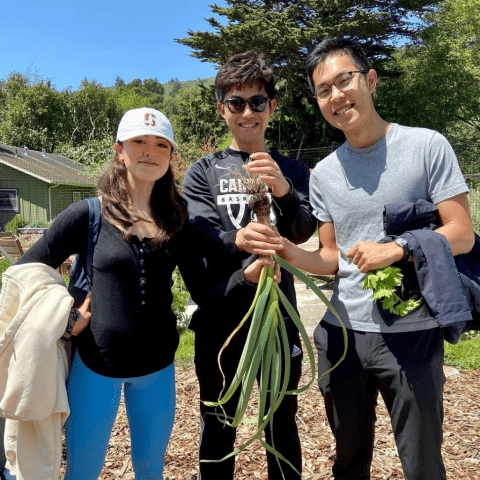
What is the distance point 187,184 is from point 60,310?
0.97 meters

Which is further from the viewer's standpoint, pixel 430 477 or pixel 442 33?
pixel 442 33

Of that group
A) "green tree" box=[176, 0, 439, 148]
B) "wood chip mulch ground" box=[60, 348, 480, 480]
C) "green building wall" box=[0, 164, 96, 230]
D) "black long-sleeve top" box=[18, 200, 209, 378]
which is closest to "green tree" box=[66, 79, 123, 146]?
"green building wall" box=[0, 164, 96, 230]

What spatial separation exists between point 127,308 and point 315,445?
2183mm

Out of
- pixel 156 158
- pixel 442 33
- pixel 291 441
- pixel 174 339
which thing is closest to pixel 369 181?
pixel 156 158

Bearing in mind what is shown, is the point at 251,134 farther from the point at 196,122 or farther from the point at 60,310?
the point at 196,122

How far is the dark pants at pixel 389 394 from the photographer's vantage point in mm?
1966

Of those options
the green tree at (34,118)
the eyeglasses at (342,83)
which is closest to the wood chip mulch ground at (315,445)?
the eyeglasses at (342,83)

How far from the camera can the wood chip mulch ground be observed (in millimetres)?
3170

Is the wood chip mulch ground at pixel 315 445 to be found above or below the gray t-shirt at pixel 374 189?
below

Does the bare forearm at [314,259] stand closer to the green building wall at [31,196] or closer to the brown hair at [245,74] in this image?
the brown hair at [245,74]

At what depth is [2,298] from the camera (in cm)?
195

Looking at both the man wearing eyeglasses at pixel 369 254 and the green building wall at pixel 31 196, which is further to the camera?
the green building wall at pixel 31 196

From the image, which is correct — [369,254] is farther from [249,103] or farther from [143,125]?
[143,125]

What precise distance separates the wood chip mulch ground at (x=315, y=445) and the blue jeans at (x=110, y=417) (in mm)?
1218
